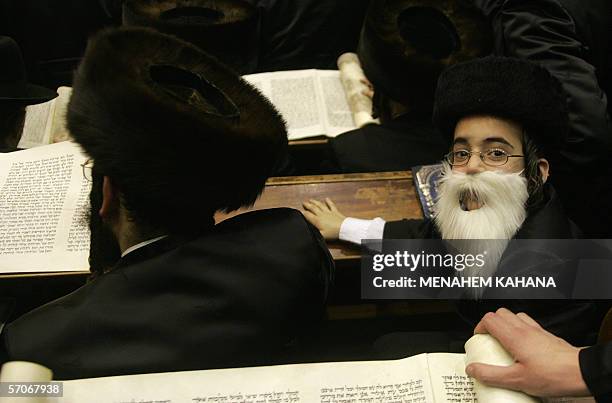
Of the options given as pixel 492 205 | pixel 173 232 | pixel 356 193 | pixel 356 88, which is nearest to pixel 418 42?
pixel 356 88

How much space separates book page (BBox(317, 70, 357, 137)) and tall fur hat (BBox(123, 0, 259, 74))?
0.38 meters

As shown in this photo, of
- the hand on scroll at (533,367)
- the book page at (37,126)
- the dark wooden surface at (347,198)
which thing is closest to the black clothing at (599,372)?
the hand on scroll at (533,367)

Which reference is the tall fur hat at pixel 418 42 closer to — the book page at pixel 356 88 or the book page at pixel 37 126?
the book page at pixel 356 88

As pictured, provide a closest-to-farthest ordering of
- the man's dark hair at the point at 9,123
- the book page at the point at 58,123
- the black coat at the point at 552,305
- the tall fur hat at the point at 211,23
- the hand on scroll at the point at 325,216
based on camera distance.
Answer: the black coat at the point at 552,305 → the hand on scroll at the point at 325,216 → the man's dark hair at the point at 9,123 → the book page at the point at 58,123 → the tall fur hat at the point at 211,23

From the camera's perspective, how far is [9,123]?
5.68 feet

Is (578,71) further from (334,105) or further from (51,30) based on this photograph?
(51,30)

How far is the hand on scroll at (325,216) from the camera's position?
4.99 ft

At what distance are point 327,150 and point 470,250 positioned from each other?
0.89m

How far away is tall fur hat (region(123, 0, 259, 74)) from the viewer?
2.24 metres

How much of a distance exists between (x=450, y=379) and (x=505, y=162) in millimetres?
604

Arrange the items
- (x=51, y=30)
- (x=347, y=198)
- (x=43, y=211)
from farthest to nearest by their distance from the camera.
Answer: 1. (x=51, y=30)
2. (x=347, y=198)
3. (x=43, y=211)

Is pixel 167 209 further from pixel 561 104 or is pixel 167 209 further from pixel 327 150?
pixel 327 150

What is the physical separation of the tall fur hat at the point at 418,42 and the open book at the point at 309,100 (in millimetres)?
201

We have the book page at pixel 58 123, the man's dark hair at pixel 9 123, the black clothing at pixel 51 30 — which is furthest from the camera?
the black clothing at pixel 51 30
